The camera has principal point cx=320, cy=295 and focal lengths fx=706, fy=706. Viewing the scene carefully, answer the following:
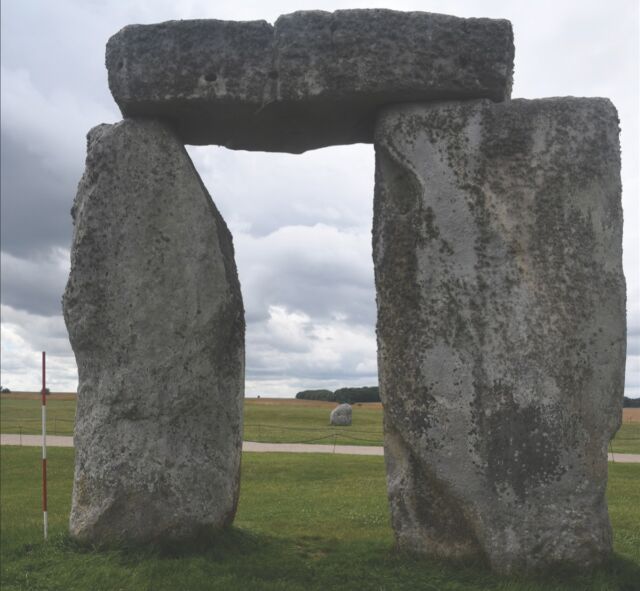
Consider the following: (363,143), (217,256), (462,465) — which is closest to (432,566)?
(462,465)

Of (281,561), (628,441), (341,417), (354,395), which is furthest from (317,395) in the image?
(281,561)

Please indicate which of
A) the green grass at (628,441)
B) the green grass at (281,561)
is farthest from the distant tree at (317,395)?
the green grass at (281,561)

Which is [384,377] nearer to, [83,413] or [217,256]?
[217,256]

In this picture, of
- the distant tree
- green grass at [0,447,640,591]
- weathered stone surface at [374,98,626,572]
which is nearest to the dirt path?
green grass at [0,447,640,591]

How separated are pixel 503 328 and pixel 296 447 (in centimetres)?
1455

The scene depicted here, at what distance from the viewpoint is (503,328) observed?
6.29m

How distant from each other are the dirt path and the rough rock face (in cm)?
1136

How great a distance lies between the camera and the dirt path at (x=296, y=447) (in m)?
18.3

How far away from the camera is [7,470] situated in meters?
15.2

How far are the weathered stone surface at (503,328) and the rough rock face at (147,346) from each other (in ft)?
5.79

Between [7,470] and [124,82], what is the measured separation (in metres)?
11.2

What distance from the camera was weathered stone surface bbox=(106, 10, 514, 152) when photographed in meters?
6.57

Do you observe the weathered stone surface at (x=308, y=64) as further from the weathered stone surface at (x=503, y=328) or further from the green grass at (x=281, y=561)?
the green grass at (x=281, y=561)

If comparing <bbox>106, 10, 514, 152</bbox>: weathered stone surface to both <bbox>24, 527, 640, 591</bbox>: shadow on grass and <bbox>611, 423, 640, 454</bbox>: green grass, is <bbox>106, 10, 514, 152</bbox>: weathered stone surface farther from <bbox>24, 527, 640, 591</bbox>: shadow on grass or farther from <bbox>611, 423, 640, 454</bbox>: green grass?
<bbox>611, 423, 640, 454</bbox>: green grass
